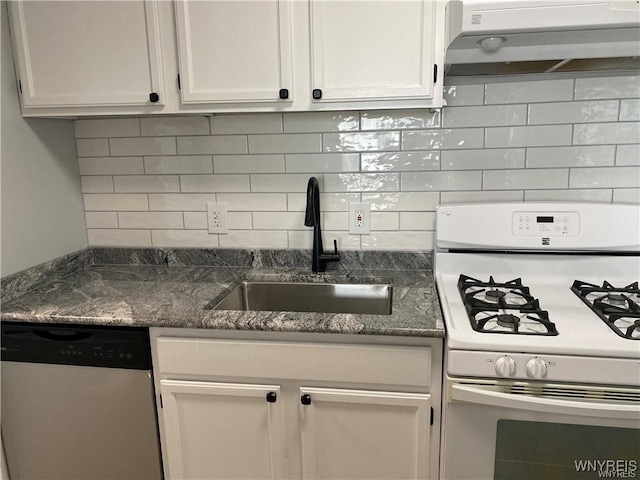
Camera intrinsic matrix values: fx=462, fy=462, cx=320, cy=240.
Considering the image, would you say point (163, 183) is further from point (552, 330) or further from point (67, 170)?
point (552, 330)

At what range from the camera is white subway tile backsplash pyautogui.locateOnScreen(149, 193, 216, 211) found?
1918mm

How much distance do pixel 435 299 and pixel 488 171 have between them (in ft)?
1.87

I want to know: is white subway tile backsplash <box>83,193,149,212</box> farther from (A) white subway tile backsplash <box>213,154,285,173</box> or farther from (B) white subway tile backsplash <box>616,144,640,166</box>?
(B) white subway tile backsplash <box>616,144,640,166</box>

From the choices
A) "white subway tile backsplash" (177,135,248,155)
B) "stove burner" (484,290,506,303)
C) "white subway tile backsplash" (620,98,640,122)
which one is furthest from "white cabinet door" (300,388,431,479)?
"white subway tile backsplash" (620,98,640,122)

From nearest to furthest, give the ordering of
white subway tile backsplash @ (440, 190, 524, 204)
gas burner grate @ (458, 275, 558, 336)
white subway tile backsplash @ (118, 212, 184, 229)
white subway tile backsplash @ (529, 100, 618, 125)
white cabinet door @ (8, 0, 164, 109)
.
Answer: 1. gas burner grate @ (458, 275, 558, 336)
2. white cabinet door @ (8, 0, 164, 109)
3. white subway tile backsplash @ (529, 100, 618, 125)
4. white subway tile backsplash @ (440, 190, 524, 204)
5. white subway tile backsplash @ (118, 212, 184, 229)

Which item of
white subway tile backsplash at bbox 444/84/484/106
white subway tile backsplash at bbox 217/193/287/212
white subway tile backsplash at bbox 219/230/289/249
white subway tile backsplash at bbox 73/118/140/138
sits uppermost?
white subway tile backsplash at bbox 444/84/484/106

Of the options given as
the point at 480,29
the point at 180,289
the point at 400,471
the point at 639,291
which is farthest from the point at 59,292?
the point at 639,291

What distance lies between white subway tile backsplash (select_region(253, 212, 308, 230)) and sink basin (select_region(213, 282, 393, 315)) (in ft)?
0.78

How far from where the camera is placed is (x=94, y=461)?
1.53 m

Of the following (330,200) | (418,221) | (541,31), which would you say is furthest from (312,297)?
(541,31)

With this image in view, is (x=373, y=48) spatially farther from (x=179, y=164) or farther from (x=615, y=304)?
(x=615, y=304)

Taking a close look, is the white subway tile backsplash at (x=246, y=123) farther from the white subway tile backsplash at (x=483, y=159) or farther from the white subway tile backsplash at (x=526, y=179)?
the white subway tile backsplash at (x=526, y=179)

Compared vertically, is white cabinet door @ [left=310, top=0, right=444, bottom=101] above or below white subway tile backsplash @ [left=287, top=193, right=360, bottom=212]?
above

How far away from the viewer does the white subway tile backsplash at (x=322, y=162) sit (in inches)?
70.7
